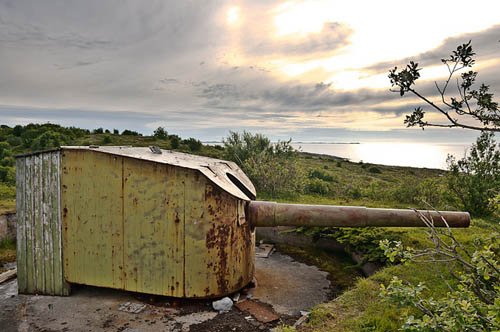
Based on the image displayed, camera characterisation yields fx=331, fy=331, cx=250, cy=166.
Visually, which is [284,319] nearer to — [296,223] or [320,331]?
[320,331]

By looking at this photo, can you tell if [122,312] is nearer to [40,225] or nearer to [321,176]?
[40,225]

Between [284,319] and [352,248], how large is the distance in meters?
2.94

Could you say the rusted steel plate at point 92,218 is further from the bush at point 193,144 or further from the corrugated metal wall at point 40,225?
the bush at point 193,144

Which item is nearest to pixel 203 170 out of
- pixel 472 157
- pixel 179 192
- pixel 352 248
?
pixel 179 192

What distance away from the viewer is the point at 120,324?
438 cm

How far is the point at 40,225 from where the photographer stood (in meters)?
5.14

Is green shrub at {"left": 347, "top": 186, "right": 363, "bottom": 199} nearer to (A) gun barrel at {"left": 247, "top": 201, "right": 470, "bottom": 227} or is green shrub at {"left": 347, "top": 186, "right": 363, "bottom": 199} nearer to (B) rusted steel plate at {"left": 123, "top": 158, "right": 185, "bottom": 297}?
(A) gun barrel at {"left": 247, "top": 201, "right": 470, "bottom": 227}

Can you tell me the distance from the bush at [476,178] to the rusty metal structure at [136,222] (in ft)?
20.7

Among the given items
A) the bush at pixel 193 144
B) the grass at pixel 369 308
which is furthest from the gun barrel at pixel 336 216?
the bush at pixel 193 144

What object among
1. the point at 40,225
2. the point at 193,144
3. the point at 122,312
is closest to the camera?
the point at 122,312

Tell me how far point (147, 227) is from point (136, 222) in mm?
183

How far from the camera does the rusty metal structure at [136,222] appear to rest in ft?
15.6

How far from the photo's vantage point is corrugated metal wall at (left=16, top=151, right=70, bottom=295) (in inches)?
200

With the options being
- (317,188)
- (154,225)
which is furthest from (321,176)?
(154,225)
